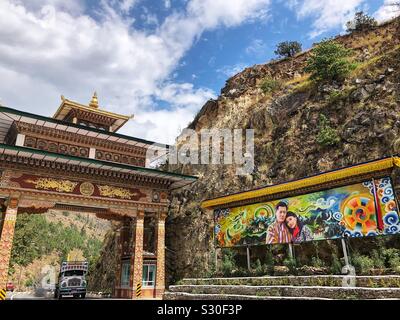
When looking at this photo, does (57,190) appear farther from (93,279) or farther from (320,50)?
(320,50)

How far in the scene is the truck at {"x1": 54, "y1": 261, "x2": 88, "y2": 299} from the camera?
23.4m

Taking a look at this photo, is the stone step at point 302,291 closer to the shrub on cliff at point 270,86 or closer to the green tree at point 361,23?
the shrub on cliff at point 270,86

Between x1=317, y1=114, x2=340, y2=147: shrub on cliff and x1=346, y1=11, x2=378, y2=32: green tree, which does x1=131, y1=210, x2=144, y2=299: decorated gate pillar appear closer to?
x1=317, y1=114, x2=340, y2=147: shrub on cliff

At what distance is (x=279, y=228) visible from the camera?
15.8m

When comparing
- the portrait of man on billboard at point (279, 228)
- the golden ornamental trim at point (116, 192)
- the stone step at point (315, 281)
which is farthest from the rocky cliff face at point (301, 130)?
the stone step at point (315, 281)

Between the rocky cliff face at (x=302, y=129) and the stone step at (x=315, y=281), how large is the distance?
28.4 ft

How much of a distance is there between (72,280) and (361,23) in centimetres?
3694

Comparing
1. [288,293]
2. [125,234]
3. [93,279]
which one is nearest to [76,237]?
[93,279]

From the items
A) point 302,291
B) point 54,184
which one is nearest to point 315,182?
point 302,291

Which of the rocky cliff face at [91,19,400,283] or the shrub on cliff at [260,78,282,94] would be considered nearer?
the rocky cliff face at [91,19,400,283]

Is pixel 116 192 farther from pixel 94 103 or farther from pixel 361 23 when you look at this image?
pixel 361 23

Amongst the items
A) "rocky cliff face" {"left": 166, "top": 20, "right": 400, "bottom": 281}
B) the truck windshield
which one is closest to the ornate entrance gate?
the truck windshield

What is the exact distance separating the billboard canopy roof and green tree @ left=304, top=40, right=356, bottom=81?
15.8m

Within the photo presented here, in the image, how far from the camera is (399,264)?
454 inches
